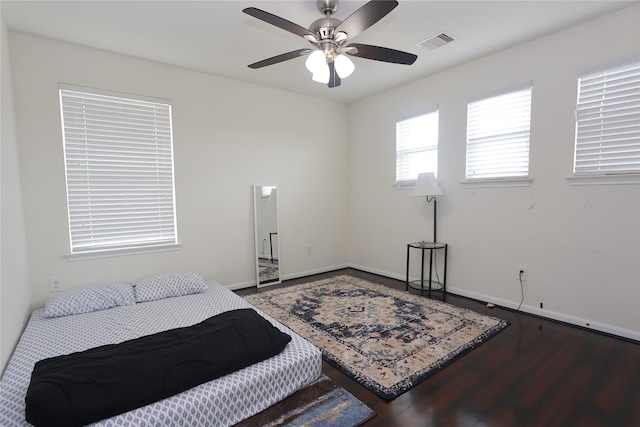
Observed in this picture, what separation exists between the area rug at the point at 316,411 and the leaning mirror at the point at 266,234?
93.3 inches

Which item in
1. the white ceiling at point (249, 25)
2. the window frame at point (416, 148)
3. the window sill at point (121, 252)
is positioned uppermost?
the white ceiling at point (249, 25)

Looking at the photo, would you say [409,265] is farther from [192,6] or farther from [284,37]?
[192,6]

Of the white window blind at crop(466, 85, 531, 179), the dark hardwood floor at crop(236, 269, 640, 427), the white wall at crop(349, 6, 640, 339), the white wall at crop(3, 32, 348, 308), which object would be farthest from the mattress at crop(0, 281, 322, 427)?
the white window blind at crop(466, 85, 531, 179)

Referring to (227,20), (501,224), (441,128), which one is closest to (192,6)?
(227,20)

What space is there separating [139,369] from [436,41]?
3.47m

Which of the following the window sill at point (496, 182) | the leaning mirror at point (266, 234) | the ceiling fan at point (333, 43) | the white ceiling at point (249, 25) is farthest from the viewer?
the leaning mirror at point (266, 234)

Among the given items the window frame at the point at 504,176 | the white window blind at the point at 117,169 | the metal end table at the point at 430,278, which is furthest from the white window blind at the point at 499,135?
the white window blind at the point at 117,169

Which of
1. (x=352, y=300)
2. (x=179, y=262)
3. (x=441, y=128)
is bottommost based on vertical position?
(x=352, y=300)

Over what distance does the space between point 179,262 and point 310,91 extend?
287cm

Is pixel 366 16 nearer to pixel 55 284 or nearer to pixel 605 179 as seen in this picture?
pixel 605 179

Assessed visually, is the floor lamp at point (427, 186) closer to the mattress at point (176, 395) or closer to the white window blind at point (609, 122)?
the white window blind at point (609, 122)

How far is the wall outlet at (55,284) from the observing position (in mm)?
2916

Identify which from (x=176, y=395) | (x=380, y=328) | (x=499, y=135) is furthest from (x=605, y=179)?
(x=176, y=395)

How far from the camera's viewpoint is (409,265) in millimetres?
4234
